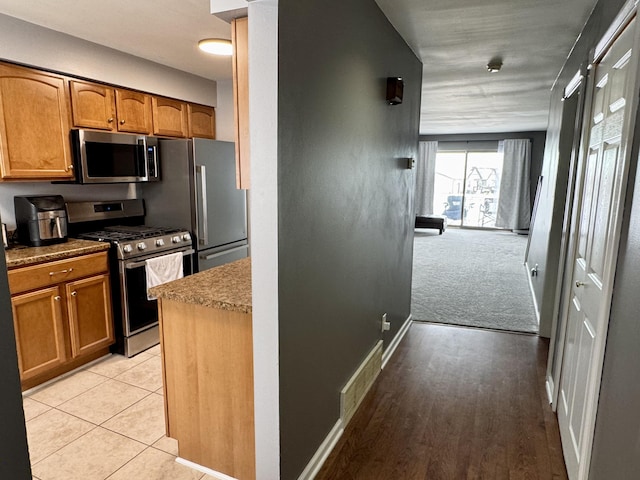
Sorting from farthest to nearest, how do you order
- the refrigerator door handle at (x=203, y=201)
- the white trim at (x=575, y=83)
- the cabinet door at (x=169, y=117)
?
the cabinet door at (x=169, y=117), the refrigerator door handle at (x=203, y=201), the white trim at (x=575, y=83)

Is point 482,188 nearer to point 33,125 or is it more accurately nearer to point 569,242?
point 569,242

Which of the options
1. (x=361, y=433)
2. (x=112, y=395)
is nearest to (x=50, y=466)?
(x=112, y=395)

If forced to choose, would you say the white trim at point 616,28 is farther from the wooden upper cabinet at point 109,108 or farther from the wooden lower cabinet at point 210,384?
the wooden upper cabinet at point 109,108

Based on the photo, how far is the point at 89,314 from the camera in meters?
2.98

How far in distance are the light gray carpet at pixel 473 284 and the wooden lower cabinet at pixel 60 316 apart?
2805 millimetres

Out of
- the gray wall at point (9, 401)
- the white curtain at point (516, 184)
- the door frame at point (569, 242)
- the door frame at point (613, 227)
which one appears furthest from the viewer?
the white curtain at point (516, 184)

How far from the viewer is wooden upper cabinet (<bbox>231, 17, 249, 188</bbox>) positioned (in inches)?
63.7

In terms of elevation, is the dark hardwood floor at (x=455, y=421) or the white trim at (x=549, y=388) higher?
the white trim at (x=549, y=388)

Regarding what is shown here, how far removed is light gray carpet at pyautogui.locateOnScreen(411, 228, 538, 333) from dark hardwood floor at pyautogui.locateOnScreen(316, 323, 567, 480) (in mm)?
645

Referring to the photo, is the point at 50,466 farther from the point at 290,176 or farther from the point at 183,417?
the point at 290,176

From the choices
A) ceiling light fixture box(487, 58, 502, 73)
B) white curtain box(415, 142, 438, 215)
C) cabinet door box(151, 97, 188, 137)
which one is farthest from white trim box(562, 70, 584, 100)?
white curtain box(415, 142, 438, 215)

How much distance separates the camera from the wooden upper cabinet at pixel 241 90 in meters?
1.62

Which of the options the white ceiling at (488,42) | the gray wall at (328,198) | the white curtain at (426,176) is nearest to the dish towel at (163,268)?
the gray wall at (328,198)

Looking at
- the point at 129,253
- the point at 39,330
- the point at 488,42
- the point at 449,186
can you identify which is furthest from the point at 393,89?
the point at 449,186
